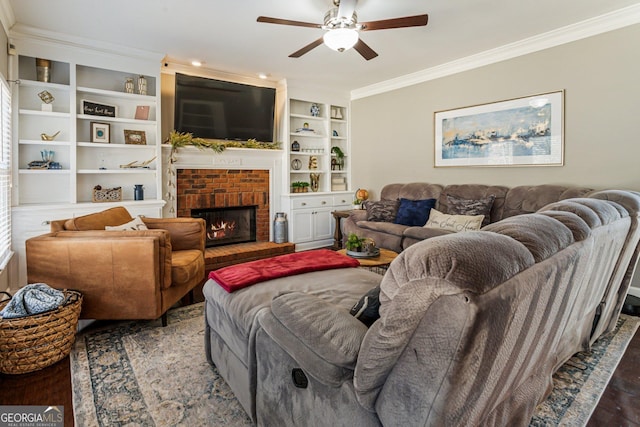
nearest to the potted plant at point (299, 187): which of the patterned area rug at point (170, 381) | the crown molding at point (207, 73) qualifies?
the crown molding at point (207, 73)

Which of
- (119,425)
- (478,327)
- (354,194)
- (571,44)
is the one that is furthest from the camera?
(354,194)

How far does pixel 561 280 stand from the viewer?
1153 mm

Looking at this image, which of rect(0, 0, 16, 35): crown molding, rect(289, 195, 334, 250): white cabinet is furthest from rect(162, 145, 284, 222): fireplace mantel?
rect(0, 0, 16, 35): crown molding

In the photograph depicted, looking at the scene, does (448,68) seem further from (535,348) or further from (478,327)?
(478,327)

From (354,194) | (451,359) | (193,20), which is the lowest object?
(451,359)

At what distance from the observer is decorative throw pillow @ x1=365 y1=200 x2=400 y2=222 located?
180 inches

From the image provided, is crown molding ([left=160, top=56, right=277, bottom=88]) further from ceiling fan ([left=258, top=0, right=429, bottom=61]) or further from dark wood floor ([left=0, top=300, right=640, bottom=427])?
dark wood floor ([left=0, top=300, right=640, bottom=427])

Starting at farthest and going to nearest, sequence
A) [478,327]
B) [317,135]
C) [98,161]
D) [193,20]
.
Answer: [317,135] → [98,161] → [193,20] → [478,327]

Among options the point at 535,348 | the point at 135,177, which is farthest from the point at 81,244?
the point at 535,348

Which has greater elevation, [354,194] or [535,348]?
[354,194]

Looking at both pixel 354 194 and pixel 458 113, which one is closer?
pixel 458 113

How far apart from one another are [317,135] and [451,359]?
16.8 feet

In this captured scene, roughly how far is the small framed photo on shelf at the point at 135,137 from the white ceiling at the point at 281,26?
936 millimetres

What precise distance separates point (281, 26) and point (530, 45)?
2621 mm
